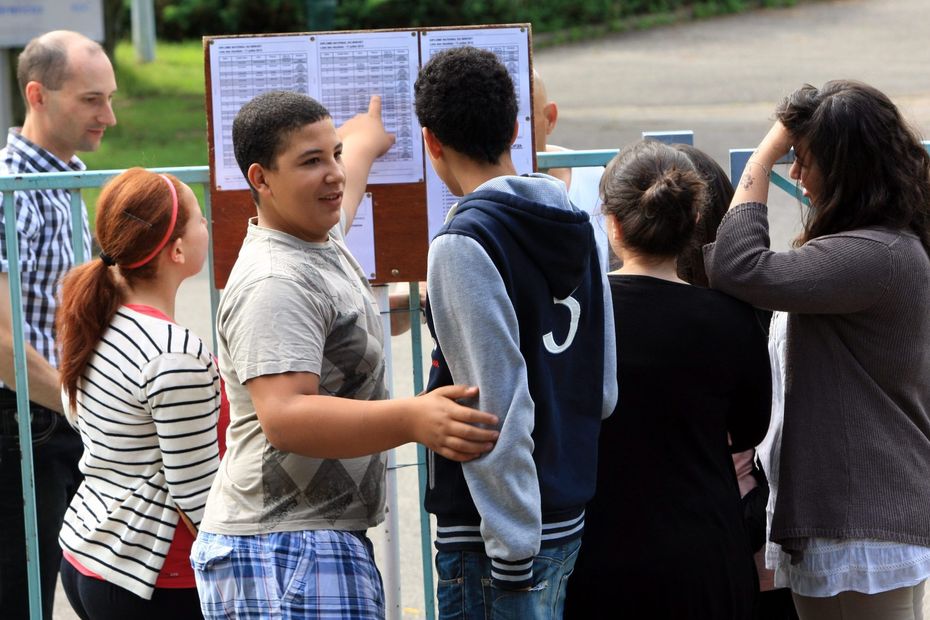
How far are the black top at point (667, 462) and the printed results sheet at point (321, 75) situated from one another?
915mm

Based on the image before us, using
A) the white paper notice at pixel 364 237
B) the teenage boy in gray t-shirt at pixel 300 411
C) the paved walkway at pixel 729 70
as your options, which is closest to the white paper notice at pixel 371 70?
the white paper notice at pixel 364 237

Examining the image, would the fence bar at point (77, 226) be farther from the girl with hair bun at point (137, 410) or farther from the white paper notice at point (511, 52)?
the white paper notice at point (511, 52)

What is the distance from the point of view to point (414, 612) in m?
4.70

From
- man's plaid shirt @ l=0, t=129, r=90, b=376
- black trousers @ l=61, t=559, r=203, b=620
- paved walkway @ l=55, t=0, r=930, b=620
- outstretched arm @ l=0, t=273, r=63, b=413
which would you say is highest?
paved walkway @ l=55, t=0, r=930, b=620

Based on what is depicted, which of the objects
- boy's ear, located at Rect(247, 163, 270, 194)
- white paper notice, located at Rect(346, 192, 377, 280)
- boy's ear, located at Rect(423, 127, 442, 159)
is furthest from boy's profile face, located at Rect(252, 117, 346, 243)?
white paper notice, located at Rect(346, 192, 377, 280)

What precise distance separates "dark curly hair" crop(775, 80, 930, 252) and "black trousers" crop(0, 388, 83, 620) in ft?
7.55

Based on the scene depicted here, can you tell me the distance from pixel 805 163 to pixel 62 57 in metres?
2.56

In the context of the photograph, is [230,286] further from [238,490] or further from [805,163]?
[805,163]

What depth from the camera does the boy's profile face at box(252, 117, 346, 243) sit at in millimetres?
2512

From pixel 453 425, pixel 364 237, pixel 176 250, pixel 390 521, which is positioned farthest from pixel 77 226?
pixel 453 425

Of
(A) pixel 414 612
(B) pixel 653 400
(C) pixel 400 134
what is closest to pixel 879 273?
(B) pixel 653 400

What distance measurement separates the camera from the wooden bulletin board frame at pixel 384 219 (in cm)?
323

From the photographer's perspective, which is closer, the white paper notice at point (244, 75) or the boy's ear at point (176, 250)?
the boy's ear at point (176, 250)

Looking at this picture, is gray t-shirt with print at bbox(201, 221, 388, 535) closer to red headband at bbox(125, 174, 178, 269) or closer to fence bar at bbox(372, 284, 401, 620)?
red headband at bbox(125, 174, 178, 269)
